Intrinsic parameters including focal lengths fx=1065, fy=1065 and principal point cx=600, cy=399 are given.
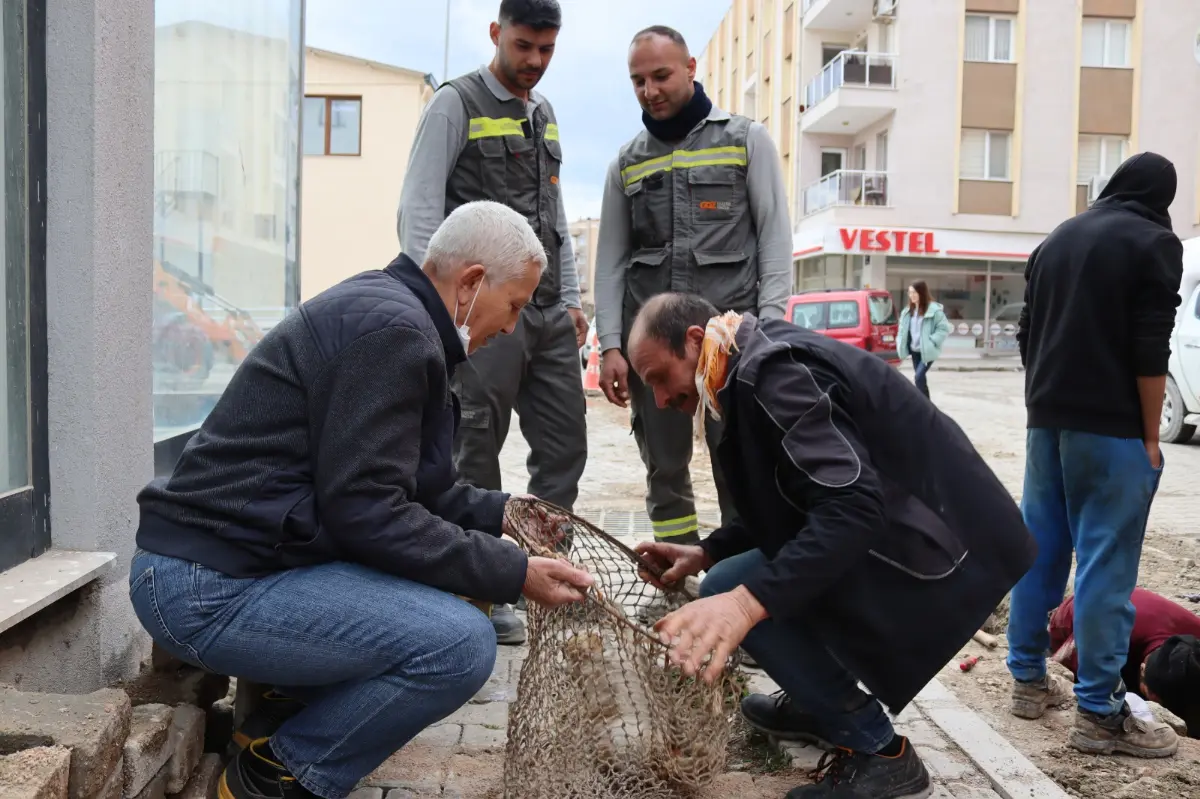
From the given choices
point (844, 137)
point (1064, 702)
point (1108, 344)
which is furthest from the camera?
point (844, 137)

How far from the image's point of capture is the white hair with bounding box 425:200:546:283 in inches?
106

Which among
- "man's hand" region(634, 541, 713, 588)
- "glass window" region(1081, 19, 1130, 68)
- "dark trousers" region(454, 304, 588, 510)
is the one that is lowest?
"man's hand" region(634, 541, 713, 588)

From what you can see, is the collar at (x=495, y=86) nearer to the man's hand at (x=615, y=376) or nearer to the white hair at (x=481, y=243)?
the man's hand at (x=615, y=376)

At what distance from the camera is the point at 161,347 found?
12.1 ft

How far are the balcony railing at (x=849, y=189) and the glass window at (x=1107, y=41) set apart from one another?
21.0 feet

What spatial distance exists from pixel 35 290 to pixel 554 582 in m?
1.54

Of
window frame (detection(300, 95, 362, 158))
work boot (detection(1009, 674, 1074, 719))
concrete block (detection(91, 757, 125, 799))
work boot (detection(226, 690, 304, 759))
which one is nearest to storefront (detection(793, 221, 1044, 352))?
window frame (detection(300, 95, 362, 158))

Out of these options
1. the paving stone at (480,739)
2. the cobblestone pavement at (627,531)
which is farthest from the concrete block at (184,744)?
the paving stone at (480,739)

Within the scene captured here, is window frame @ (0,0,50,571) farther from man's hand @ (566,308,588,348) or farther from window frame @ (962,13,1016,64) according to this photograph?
window frame @ (962,13,1016,64)

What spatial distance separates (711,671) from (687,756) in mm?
471

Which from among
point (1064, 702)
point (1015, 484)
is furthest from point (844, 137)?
point (1064, 702)

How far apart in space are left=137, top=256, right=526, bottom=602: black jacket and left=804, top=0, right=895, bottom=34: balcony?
30.2m

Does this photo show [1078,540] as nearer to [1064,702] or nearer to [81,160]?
[1064,702]

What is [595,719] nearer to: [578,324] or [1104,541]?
[1104,541]
